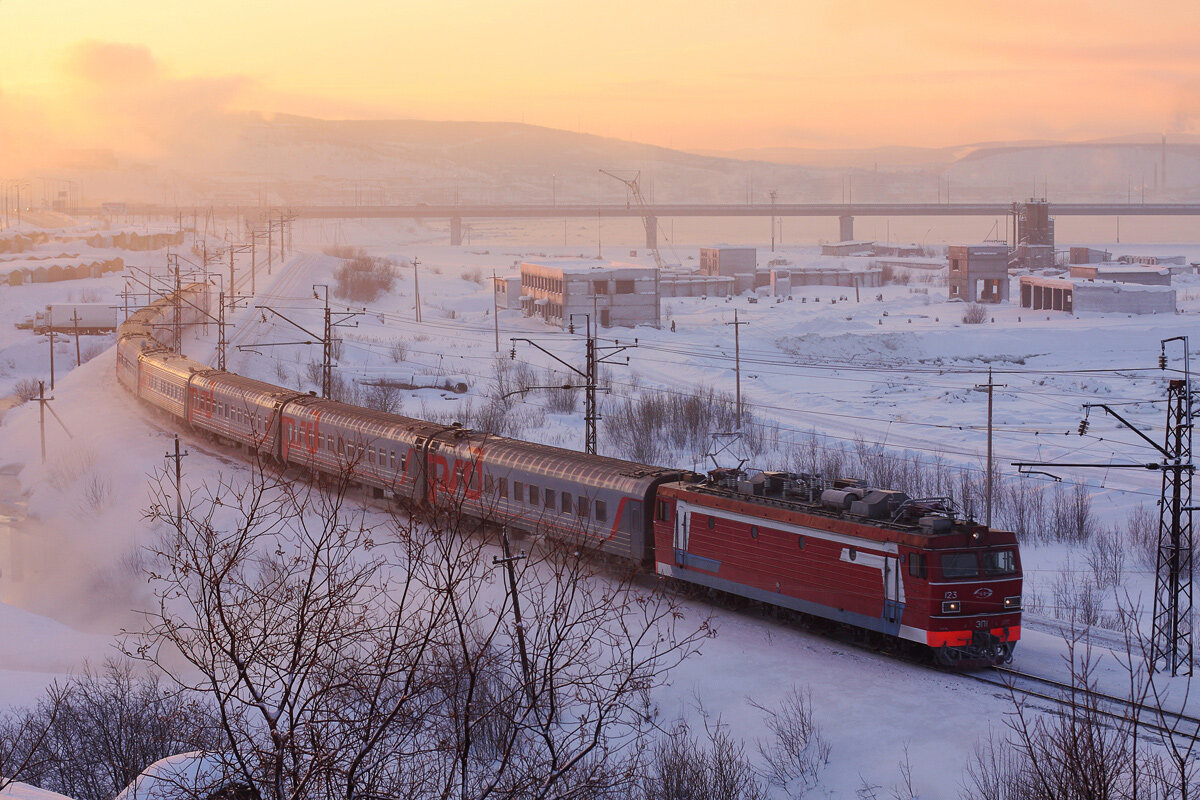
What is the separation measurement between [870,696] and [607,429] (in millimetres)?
36003

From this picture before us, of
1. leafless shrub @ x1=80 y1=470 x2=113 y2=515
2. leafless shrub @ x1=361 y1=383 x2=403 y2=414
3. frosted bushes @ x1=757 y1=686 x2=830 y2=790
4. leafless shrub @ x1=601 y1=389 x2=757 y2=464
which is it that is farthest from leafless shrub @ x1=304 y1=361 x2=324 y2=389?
frosted bushes @ x1=757 y1=686 x2=830 y2=790

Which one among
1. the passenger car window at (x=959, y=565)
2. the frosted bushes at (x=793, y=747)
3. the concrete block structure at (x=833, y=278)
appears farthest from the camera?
the concrete block structure at (x=833, y=278)

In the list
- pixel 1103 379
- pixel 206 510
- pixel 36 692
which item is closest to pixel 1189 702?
pixel 36 692

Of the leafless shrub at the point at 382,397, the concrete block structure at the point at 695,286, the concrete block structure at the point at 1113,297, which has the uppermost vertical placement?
the concrete block structure at the point at 695,286

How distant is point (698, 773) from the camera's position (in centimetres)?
1695

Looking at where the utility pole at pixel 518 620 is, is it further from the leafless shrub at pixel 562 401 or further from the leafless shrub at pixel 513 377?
the leafless shrub at pixel 513 377

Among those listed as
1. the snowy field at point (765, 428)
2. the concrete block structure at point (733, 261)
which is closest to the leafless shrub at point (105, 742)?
the snowy field at point (765, 428)

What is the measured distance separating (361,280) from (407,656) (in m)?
122

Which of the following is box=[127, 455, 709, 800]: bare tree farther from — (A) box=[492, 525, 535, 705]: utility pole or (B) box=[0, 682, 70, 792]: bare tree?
(B) box=[0, 682, 70, 792]: bare tree

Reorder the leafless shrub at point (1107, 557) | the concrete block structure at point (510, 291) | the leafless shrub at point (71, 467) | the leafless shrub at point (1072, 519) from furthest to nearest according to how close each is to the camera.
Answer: the concrete block structure at point (510, 291), the leafless shrub at point (71, 467), the leafless shrub at point (1072, 519), the leafless shrub at point (1107, 557)

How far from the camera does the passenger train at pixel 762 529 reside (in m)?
20.3

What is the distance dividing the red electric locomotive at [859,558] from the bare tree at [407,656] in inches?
66.0

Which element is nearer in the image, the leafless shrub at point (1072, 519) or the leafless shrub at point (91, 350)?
the leafless shrub at point (1072, 519)

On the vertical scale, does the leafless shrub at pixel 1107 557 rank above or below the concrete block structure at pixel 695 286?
below
